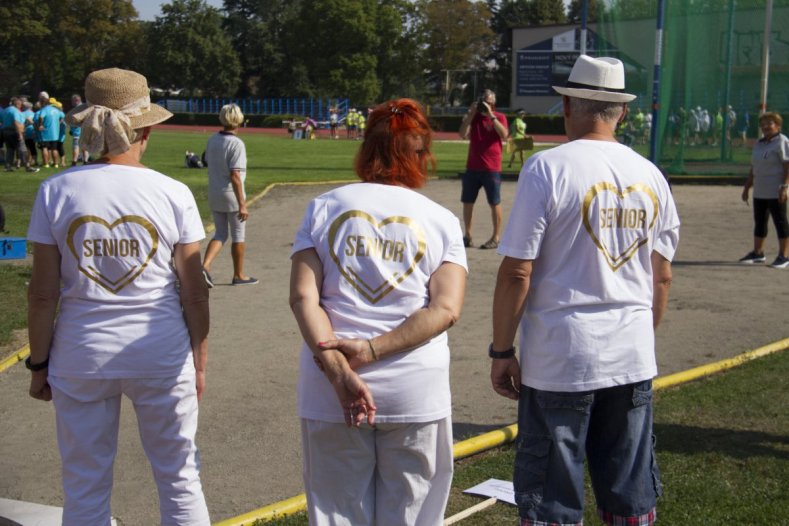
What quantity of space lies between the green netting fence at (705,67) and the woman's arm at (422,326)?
20.5 m

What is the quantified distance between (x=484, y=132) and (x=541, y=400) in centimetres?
966

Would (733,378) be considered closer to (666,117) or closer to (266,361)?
(266,361)

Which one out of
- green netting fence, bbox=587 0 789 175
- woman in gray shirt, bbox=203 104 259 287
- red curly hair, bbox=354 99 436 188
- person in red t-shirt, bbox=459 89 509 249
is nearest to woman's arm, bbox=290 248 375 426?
red curly hair, bbox=354 99 436 188

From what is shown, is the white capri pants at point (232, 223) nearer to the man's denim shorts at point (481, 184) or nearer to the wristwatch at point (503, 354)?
the man's denim shorts at point (481, 184)

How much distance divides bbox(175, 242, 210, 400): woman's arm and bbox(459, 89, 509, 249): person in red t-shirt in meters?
9.14

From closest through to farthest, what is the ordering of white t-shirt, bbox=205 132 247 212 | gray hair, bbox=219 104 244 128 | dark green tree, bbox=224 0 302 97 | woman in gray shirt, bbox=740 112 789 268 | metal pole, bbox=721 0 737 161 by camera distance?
gray hair, bbox=219 104 244 128, white t-shirt, bbox=205 132 247 212, woman in gray shirt, bbox=740 112 789 268, metal pole, bbox=721 0 737 161, dark green tree, bbox=224 0 302 97

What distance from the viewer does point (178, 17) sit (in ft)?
320

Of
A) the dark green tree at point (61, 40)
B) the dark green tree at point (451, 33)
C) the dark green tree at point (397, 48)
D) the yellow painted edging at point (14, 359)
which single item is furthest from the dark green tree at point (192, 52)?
the yellow painted edging at point (14, 359)

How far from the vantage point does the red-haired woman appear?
3113mm

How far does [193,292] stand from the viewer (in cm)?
361

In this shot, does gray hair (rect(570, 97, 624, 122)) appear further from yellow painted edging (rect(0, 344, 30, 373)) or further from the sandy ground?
yellow painted edging (rect(0, 344, 30, 373))

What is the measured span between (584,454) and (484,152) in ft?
31.5

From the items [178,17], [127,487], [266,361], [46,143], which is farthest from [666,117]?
[178,17]

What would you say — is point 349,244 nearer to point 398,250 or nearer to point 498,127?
point 398,250
